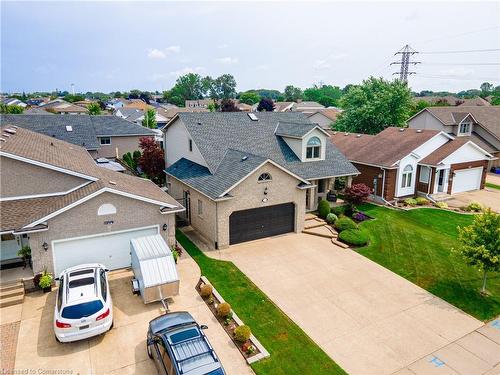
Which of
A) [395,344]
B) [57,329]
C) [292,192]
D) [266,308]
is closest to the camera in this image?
[57,329]

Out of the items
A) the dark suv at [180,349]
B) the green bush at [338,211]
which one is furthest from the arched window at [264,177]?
the dark suv at [180,349]

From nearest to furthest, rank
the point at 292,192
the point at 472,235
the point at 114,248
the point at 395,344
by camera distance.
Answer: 1. the point at 395,344
2. the point at 472,235
3. the point at 114,248
4. the point at 292,192

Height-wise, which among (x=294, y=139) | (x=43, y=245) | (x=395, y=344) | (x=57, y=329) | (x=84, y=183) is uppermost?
(x=294, y=139)

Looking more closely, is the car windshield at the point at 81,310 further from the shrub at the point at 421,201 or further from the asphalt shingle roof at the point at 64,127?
the shrub at the point at 421,201

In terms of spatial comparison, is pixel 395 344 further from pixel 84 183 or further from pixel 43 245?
pixel 84 183

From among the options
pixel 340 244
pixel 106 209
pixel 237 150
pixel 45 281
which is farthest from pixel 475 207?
pixel 45 281

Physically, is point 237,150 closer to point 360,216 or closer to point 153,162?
point 360,216

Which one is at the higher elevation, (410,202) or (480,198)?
(410,202)

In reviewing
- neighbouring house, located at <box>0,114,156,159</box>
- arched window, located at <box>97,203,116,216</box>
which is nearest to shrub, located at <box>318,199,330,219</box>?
arched window, located at <box>97,203,116,216</box>

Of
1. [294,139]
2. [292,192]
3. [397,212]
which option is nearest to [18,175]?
[292,192]
